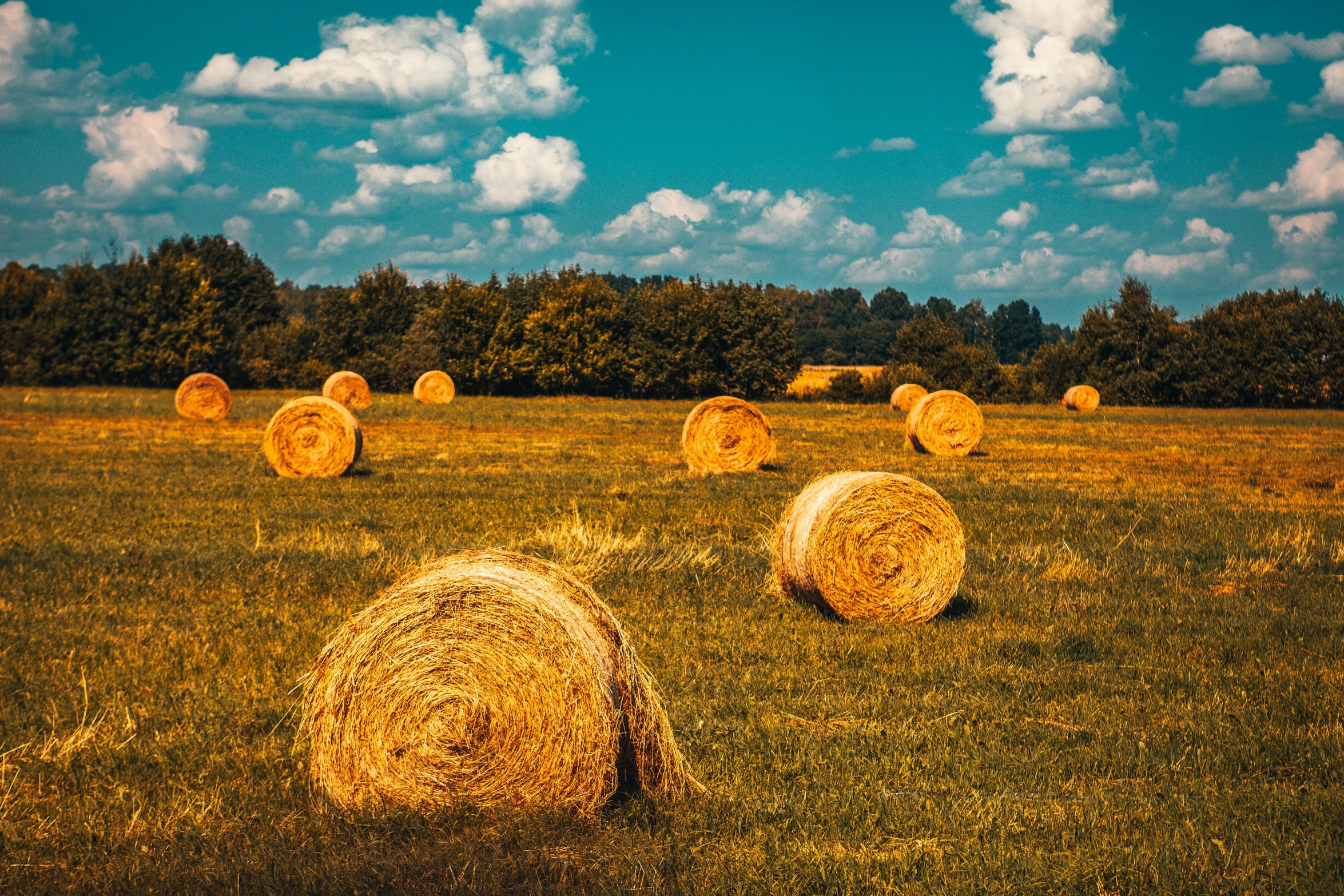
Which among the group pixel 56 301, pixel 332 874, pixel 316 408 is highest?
pixel 56 301

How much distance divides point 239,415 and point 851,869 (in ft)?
122

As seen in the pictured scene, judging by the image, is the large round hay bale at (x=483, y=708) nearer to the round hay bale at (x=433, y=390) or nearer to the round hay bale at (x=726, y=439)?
the round hay bale at (x=726, y=439)

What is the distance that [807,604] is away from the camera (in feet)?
32.6

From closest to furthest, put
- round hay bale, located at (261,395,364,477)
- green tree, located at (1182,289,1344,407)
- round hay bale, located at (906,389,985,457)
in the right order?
round hay bale, located at (261,395,364,477), round hay bale, located at (906,389,985,457), green tree, located at (1182,289,1344,407)

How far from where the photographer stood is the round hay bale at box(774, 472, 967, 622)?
31.4ft

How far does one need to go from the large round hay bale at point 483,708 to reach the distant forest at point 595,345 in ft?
178

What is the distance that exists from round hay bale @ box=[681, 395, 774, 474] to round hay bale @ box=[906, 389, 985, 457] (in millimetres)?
5634

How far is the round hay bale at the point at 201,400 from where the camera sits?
35719mm

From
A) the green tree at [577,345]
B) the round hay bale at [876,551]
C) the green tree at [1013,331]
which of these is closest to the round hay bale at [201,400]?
the green tree at [577,345]

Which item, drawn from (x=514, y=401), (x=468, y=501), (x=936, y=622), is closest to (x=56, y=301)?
(x=514, y=401)

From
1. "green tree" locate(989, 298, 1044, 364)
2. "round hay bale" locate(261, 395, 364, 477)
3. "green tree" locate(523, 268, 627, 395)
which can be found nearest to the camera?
"round hay bale" locate(261, 395, 364, 477)

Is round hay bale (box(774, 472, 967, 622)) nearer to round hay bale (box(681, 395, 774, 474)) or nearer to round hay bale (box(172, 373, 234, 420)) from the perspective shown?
round hay bale (box(681, 395, 774, 474))

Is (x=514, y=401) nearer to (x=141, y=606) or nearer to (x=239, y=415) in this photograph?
(x=239, y=415)

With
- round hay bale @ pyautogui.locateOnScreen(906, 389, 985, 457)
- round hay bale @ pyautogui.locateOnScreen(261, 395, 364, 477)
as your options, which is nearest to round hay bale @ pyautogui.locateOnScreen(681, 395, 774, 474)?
round hay bale @ pyautogui.locateOnScreen(906, 389, 985, 457)
